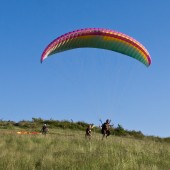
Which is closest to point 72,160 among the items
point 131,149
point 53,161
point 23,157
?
point 53,161

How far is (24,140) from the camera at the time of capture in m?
20.3

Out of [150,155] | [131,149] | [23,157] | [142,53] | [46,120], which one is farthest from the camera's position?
[46,120]

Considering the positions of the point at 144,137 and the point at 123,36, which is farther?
the point at 144,137

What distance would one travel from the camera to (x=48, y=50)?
75.6 ft

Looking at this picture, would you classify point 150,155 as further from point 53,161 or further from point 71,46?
point 71,46

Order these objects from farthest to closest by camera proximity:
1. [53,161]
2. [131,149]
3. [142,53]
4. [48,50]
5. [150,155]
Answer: [142,53] → [48,50] → [131,149] → [150,155] → [53,161]

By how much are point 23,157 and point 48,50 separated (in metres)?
10.7

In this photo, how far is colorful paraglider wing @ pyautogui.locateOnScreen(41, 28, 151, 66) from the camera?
2295 centimetres

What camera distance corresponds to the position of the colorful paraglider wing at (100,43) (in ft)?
75.3

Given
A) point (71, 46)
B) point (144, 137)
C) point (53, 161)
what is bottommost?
point (53, 161)

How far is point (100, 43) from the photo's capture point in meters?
24.4

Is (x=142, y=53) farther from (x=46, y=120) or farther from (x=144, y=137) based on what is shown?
(x=46, y=120)

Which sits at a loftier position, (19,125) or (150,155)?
(19,125)

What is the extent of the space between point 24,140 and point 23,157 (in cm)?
726
